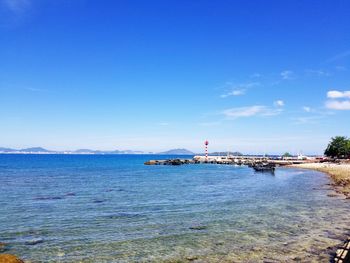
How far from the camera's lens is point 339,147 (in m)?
149

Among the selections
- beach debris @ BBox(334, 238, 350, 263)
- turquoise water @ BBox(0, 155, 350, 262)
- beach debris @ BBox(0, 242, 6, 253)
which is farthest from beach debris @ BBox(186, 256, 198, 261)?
beach debris @ BBox(0, 242, 6, 253)

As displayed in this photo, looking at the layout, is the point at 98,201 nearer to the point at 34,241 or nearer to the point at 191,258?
the point at 34,241

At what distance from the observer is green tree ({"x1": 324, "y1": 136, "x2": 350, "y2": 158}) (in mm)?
146550

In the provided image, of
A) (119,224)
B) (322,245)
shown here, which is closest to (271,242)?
(322,245)

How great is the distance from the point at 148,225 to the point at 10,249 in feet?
31.7

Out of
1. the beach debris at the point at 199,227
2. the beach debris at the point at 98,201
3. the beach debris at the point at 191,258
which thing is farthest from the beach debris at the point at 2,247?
the beach debris at the point at 98,201

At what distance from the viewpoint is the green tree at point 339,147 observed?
146550 mm

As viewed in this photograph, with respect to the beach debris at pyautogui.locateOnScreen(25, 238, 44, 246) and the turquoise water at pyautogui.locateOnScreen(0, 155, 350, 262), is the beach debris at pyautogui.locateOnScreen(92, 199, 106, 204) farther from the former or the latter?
the beach debris at pyautogui.locateOnScreen(25, 238, 44, 246)

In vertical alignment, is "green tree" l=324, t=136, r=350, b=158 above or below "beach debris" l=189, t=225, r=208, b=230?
above

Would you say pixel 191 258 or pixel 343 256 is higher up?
pixel 343 256

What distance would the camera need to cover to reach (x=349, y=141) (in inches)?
5812

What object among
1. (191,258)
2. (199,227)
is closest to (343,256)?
(191,258)

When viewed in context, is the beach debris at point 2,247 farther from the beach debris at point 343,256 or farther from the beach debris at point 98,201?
the beach debris at point 343,256

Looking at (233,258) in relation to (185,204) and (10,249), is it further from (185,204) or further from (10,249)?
(185,204)
